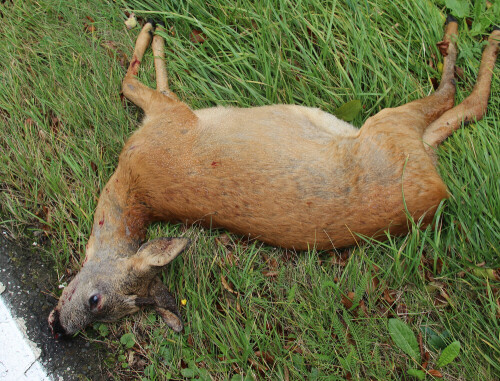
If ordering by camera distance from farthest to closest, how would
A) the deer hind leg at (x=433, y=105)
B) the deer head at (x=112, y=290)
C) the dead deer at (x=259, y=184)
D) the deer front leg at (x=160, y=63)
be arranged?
the deer front leg at (x=160, y=63), the deer hind leg at (x=433, y=105), the deer head at (x=112, y=290), the dead deer at (x=259, y=184)

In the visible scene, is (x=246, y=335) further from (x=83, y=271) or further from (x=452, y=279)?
(x=452, y=279)

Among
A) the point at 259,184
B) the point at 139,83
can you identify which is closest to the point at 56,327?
the point at 259,184

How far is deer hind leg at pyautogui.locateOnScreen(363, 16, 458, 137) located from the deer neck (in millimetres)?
2081

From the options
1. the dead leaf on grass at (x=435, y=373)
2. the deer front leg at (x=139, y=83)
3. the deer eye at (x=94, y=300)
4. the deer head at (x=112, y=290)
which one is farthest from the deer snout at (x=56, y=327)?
the dead leaf on grass at (x=435, y=373)

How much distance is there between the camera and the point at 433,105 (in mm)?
3975

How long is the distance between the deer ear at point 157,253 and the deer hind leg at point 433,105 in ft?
6.00

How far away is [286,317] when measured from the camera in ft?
12.5

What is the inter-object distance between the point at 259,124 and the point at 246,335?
1.74 metres

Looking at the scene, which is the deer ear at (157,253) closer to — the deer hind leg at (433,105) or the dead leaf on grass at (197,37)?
the deer hind leg at (433,105)

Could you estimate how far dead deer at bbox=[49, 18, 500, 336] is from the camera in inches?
135

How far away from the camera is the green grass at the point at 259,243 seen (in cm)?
366

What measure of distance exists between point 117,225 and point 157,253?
1.72ft

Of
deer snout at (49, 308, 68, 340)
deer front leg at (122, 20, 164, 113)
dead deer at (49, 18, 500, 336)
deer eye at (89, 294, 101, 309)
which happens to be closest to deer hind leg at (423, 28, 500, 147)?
dead deer at (49, 18, 500, 336)

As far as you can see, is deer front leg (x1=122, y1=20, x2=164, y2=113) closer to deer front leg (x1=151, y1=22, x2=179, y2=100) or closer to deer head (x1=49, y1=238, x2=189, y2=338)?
deer front leg (x1=151, y1=22, x2=179, y2=100)
